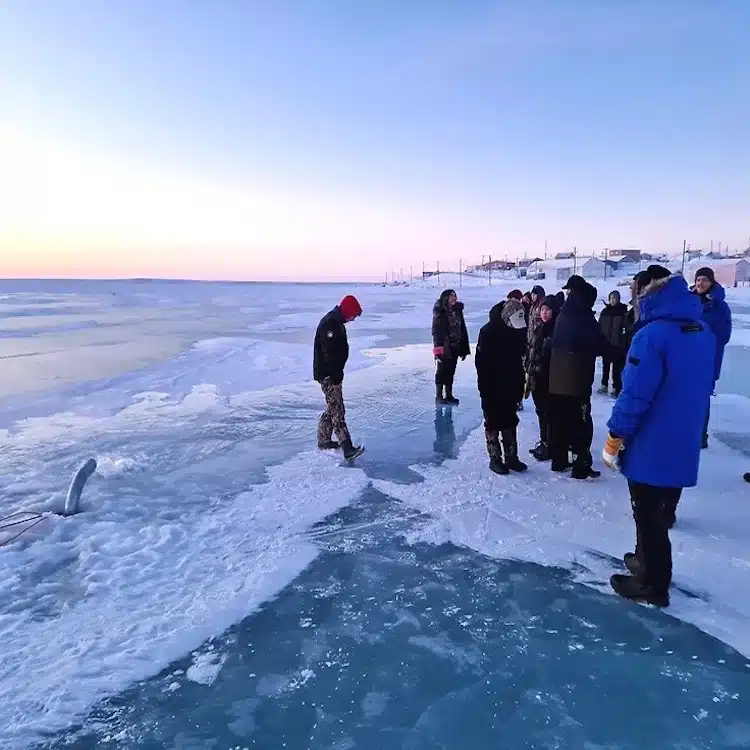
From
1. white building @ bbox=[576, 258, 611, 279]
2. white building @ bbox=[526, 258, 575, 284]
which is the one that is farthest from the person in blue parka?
white building @ bbox=[576, 258, 611, 279]

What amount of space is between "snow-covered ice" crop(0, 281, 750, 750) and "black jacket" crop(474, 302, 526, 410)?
848mm

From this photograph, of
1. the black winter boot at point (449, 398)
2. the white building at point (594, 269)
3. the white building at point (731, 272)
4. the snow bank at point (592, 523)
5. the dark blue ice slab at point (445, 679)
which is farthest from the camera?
the white building at point (594, 269)

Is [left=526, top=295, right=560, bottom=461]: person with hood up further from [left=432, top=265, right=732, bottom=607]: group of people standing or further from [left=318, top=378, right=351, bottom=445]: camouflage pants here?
[left=318, top=378, right=351, bottom=445]: camouflage pants

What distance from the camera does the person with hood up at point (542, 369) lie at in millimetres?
5730

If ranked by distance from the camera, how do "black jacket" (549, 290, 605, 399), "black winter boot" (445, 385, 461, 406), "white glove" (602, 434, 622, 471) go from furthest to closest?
1. "black winter boot" (445, 385, 461, 406)
2. "black jacket" (549, 290, 605, 399)
3. "white glove" (602, 434, 622, 471)

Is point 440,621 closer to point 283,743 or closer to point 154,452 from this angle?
point 283,743

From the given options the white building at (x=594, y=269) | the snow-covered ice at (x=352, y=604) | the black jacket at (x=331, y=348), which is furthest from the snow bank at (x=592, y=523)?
the white building at (x=594, y=269)

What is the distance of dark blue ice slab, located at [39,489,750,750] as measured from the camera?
7.60 feet

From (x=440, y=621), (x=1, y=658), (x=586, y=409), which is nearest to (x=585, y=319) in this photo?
(x=586, y=409)

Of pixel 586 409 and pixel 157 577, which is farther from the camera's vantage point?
pixel 586 409

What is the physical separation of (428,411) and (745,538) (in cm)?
469

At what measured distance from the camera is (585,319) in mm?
4824

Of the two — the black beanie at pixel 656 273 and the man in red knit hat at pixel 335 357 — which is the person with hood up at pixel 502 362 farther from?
the black beanie at pixel 656 273

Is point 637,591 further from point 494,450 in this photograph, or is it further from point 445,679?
point 494,450
